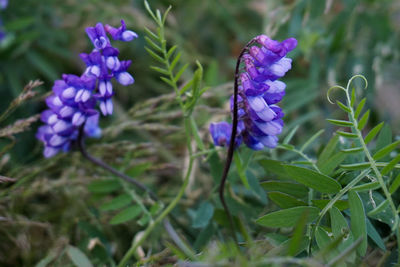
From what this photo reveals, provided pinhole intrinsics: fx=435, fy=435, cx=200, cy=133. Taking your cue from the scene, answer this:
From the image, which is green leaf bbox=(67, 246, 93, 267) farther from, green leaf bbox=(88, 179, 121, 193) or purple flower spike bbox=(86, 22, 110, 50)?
purple flower spike bbox=(86, 22, 110, 50)

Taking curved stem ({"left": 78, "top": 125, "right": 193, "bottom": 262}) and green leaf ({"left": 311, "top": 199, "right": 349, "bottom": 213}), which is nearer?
green leaf ({"left": 311, "top": 199, "right": 349, "bottom": 213})

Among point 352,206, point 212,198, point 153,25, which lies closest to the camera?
point 352,206

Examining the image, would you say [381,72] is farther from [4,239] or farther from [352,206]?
[4,239]

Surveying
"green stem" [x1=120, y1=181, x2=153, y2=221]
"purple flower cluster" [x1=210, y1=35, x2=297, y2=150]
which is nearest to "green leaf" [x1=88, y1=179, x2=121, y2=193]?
"green stem" [x1=120, y1=181, x2=153, y2=221]

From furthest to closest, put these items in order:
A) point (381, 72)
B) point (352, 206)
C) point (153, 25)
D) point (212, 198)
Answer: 1. point (153, 25)
2. point (381, 72)
3. point (212, 198)
4. point (352, 206)

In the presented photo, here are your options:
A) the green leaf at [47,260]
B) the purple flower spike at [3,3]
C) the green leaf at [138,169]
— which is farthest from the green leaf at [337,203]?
the purple flower spike at [3,3]

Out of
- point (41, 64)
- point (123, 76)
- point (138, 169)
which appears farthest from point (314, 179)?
point (41, 64)

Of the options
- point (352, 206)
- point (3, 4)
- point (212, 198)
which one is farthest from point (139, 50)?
point (352, 206)
